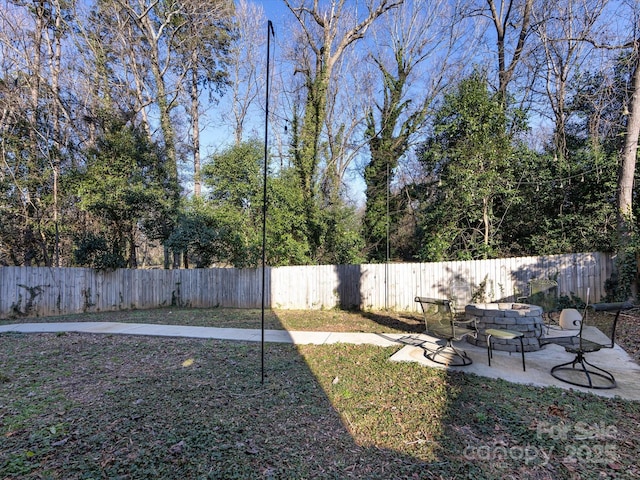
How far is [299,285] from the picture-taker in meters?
10.4

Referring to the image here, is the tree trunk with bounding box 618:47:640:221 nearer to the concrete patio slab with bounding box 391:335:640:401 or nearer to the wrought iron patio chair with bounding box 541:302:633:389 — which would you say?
the concrete patio slab with bounding box 391:335:640:401

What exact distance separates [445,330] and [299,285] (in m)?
6.41

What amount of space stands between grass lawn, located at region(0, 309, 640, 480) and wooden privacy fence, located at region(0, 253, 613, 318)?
5.30 meters

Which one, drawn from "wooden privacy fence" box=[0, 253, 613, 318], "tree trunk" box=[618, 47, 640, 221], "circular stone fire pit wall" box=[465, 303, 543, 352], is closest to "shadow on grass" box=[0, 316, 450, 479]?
"circular stone fire pit wall" box=[465, 303, 543, 352]

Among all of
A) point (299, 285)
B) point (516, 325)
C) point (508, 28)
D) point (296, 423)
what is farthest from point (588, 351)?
point (508, 28)

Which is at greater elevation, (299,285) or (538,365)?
(299,285)

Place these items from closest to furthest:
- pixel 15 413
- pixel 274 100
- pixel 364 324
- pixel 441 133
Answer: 1. pixel 15 413
2. pixel 364 324
3. pixel 441 133
4. pixel 274 100

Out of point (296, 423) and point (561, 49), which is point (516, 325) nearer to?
point (296, 423)

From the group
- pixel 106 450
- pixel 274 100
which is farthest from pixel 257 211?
pixel 106 450

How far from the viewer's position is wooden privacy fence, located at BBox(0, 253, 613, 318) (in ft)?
27.7

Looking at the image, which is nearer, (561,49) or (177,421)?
(177,421)

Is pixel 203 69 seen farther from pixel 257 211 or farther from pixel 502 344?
pixel 502 344

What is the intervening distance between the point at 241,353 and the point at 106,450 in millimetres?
2600

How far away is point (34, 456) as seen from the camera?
92.1 inches
